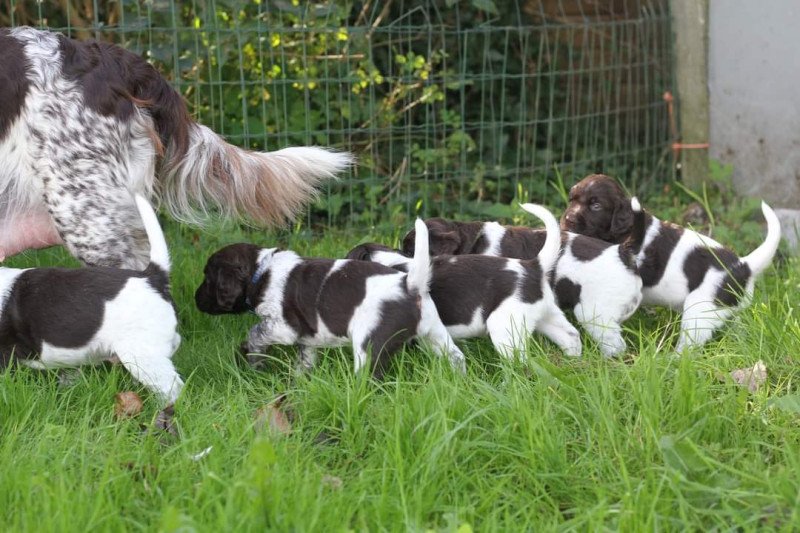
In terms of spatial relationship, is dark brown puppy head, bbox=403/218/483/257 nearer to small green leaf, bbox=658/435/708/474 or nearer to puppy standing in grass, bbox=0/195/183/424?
puppy standing in grass, bbox=0/195/183/424

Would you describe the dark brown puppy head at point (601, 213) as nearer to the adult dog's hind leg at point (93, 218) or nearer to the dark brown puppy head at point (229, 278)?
the dark brown puppy head at point (229, 278)

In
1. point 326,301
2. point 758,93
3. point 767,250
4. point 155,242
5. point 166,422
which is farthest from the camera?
point 758,93

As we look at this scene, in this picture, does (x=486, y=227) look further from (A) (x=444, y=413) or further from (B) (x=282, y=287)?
(A) (x=444, y=413)

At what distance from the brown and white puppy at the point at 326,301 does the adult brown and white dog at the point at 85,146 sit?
48cm

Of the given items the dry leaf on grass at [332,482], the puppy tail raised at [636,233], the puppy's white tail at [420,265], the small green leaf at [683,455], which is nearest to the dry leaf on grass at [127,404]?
the dry leaf on grass at [332,482]

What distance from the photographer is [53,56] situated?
169 inches

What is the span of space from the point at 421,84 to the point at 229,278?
10.6ft

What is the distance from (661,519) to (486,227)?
2079 millimetres

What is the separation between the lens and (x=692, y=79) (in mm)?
7070

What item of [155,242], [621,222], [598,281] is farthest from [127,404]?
[621,222]

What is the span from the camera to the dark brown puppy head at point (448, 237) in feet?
14.8

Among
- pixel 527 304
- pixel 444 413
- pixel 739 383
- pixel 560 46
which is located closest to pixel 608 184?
pixel 527 304

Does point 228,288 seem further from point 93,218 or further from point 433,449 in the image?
point 433,449

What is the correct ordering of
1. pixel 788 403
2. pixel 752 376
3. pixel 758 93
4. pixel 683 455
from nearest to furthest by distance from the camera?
pixel 683 455 < pixel 788 403 < pixel 752 376 < pixel 758 93
